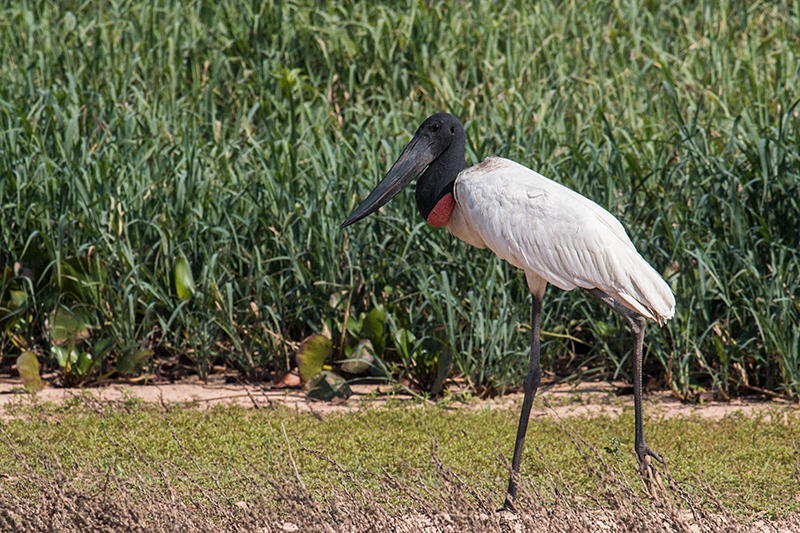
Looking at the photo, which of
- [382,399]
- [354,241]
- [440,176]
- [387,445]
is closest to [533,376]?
[387,445]

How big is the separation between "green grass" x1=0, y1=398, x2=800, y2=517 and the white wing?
59cm

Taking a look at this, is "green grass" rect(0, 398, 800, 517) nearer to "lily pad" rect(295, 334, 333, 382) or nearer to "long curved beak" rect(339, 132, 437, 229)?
"lily pad" rect(295, 334, 333, 382)

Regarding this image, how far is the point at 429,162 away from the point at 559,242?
0.63 meters

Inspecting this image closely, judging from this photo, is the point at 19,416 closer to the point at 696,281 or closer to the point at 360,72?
the point at 696,281

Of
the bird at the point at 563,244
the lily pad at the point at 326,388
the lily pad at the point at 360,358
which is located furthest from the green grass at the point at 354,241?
the bird at the point at 563,244

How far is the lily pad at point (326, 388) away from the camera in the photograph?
4680mm

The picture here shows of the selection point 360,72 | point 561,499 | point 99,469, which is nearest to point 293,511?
point 561,499

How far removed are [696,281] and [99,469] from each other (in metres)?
3.07

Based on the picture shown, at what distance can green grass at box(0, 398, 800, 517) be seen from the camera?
3479 millimetres

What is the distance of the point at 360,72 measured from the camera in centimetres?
732

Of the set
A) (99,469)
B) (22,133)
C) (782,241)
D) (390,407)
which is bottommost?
(390,407)

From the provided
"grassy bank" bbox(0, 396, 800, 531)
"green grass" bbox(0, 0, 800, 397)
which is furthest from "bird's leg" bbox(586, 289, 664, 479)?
"green grass" bbox(0, 0, 800, 397)

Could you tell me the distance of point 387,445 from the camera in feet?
13.0

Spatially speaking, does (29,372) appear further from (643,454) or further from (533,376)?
(643,454)
